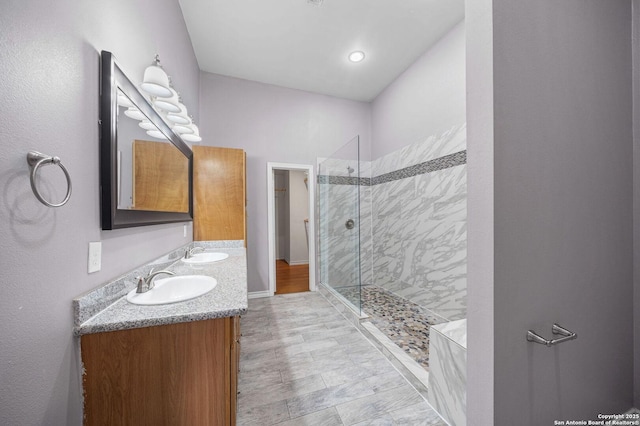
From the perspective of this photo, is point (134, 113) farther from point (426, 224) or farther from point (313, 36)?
point (426, 224)

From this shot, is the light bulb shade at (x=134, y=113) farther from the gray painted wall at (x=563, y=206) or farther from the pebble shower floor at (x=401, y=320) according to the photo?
the pebble shower floor at (x=401, y=320)

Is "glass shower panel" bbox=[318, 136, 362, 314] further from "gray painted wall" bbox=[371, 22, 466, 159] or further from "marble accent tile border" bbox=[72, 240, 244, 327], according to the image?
"marble accent tile border" bbox=[72, 240, 244, 327]

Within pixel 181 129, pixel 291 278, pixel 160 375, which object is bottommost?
pixel 291 278

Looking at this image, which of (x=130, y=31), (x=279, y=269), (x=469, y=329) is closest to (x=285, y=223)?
(x=279, y=269)

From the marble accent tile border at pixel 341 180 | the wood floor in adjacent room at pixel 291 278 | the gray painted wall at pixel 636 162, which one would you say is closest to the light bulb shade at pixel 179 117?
the marble accent tile border at pixel 341 180

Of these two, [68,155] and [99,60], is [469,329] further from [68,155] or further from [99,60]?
[99,60]

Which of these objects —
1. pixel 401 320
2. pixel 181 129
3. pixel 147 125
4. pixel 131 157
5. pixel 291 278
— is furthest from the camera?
pixel 291 278

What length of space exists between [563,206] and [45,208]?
1877 millimetres

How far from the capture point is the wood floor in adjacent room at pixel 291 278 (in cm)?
360

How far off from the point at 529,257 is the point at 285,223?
517 centimetres

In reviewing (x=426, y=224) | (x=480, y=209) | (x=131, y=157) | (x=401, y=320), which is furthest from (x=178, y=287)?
(x=426, y=224)

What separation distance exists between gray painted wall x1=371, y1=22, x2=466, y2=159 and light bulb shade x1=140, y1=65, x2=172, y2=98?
2.49 metres

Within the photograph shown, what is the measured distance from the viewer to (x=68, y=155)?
814mm

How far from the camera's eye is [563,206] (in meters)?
0.91
